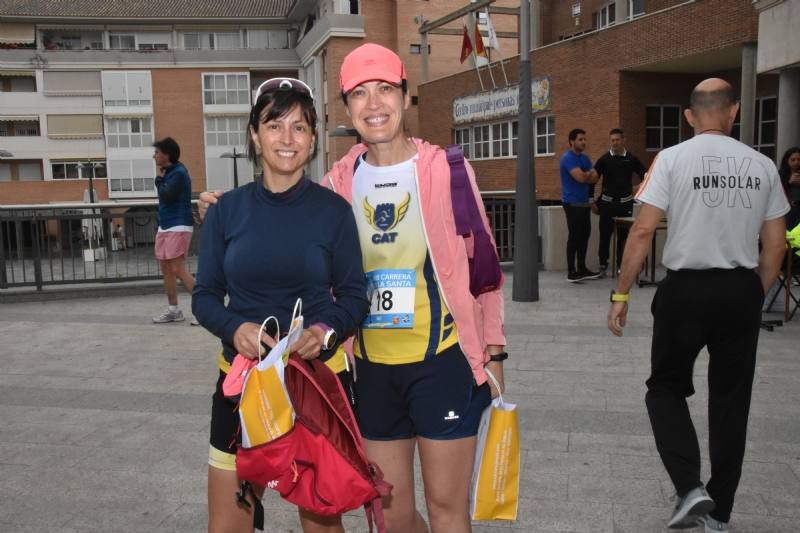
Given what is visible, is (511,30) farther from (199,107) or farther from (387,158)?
(387,158)

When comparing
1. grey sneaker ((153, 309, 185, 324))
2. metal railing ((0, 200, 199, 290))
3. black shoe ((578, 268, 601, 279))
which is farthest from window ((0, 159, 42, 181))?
black shoe ((578, 268, 601, 279))

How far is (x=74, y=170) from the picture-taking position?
196 ft

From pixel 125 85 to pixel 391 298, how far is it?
6076cm

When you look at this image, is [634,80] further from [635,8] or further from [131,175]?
[131,175]

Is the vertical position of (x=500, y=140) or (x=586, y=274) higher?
(x=500, y=140)

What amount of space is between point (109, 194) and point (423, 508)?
60.0 meters

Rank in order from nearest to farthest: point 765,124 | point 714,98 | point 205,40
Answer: point 714,98 < point 765,124 < point 205,40

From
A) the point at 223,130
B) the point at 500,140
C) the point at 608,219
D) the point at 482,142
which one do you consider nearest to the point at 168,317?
Answer: the point at 608,219

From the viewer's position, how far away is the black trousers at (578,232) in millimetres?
11938

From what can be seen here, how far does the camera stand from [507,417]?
259 centimetres

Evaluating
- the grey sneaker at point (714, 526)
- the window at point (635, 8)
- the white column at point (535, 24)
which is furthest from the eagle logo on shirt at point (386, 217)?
the window at point (635, 8)

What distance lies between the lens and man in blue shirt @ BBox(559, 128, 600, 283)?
11773 millimetres

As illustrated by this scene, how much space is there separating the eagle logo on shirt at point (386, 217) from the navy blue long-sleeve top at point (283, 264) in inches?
3.6

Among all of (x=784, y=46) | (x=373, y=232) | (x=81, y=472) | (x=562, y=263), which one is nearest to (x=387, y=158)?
(x=373, y=232)
